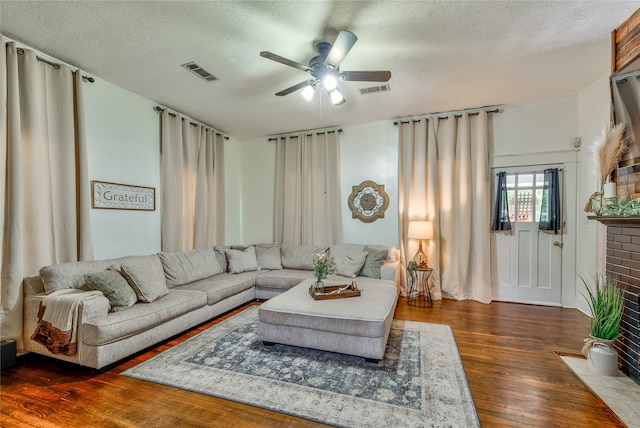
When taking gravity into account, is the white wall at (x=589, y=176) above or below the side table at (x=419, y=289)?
above

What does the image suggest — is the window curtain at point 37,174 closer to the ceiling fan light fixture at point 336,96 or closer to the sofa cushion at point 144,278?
the sofa cushion at point 144,278

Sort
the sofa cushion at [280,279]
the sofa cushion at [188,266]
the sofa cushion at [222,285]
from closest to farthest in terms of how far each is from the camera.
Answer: the sofa cushion at [222,285]
the sofa cushion at [188,266]
the sofa cushion at [280,279]

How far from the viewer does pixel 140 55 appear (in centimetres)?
269

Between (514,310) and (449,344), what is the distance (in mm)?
1669

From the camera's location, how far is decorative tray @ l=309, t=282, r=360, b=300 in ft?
8.92

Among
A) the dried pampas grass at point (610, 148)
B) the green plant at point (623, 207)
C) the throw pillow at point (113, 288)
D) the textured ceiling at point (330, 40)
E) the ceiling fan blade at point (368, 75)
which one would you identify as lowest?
the throw pillow at point (113, 288)

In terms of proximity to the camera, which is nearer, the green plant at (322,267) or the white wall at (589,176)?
the green plant at (322,267)

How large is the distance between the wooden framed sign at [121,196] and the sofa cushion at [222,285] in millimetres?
1207

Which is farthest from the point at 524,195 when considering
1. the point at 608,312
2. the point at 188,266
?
the point at 188,266

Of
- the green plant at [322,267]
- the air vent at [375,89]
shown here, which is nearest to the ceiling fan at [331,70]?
the air vent at [375,89]

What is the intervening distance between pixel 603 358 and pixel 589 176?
241 centimetres

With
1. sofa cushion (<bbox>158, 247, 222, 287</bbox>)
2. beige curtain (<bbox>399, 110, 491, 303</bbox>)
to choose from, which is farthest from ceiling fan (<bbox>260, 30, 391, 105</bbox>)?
sofa cushion (<bbox>158, 247, 222, 287</bbox>)

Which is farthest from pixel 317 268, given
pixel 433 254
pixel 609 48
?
pixel 609 48

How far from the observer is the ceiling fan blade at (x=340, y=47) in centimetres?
212
